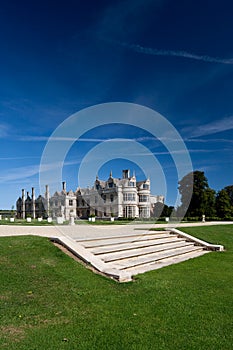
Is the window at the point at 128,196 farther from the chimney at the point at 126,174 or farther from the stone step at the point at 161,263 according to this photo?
the stone step at the point at 161,263

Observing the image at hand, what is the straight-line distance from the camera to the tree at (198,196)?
45.0m

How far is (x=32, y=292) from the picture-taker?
239 inches

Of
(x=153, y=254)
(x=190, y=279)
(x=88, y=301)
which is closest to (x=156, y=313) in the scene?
(x=88, y=301)

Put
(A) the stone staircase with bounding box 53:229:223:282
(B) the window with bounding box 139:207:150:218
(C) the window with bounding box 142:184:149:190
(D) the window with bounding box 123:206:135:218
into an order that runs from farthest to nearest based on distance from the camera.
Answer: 1. (C) the window with bounding box 142:184:149:190
2. (B) the window with bounding box 139:207:150:218
3. (D) the window with bounding box 123:206:135:218
4. (A) the stone staircase with bounding box 53:229:223:282

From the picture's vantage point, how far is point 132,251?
1073 cm

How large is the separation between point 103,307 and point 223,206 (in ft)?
152

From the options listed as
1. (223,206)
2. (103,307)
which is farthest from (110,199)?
(103,307)

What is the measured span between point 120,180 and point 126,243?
153ft

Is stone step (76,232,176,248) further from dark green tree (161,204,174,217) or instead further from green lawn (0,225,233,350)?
dark green tree (161,204,174,217)

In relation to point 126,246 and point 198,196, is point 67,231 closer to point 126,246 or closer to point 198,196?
point 126,246

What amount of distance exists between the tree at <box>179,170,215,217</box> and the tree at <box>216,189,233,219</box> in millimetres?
2073

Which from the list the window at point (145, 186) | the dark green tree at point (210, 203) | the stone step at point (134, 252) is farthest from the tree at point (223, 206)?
the stone step at point (134, 252)

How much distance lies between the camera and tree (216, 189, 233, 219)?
4734 centimetres

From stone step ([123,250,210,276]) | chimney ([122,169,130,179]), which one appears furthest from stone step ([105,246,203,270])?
chimney ([122,169,130,179])
